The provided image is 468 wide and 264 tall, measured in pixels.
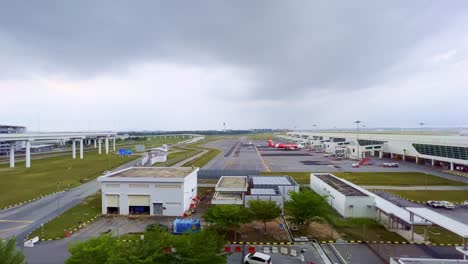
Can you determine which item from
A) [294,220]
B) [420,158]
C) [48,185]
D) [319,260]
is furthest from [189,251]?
[420,158]

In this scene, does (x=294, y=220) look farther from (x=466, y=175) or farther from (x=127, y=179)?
(x=466, y=175)

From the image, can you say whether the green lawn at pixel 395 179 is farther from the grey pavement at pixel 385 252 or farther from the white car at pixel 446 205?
the grey pavement at pixel 385 252

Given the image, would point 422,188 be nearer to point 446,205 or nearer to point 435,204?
point 446,205

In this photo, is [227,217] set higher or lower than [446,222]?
lower

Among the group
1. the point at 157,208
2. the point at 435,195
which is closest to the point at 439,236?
the point at 435,195

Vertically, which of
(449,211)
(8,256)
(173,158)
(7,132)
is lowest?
(449,211)

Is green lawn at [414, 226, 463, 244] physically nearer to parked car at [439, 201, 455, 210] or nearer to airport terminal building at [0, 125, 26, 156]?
parked car at [439, 201, 455, 210]
